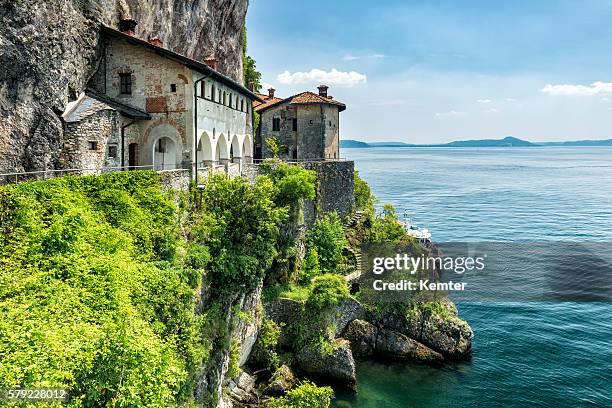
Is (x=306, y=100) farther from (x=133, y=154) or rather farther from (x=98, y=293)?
(x=98, y=293)

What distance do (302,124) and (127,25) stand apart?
23.6 meters

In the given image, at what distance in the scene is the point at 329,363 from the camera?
31219 mm

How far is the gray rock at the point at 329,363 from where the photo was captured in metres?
31.0

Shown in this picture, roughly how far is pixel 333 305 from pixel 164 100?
17.9m

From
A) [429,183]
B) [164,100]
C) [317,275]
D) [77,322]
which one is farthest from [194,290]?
[429,183]

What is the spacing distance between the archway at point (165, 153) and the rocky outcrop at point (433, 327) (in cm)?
1947

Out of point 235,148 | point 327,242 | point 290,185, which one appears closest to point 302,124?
point 235,148

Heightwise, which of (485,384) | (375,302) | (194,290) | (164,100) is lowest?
(485,384)

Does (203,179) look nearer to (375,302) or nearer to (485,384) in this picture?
(375,302)

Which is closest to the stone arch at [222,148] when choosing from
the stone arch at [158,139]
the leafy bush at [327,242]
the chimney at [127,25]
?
the stone arch at [158,139]

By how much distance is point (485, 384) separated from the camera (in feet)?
102

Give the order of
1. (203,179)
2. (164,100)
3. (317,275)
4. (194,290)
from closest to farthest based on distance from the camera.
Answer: (194,290)
(203,179)
(164,100)
(317,275)

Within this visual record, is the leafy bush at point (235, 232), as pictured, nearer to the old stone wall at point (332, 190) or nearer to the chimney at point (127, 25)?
the chimney at point (127, 25)

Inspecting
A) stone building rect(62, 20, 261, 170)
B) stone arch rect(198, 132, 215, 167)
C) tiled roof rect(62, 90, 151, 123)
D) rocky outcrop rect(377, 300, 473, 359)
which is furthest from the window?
rocky outcrop rect(377, 300, 473, 359)
